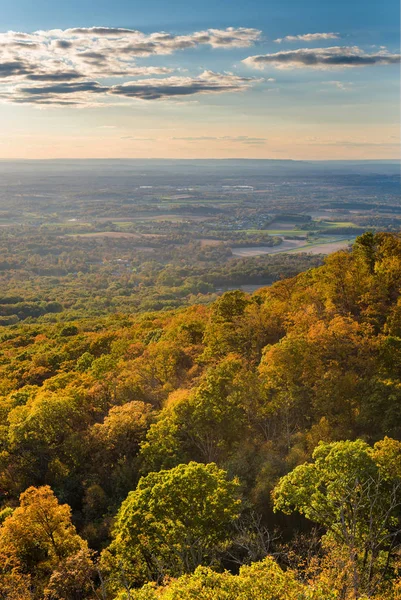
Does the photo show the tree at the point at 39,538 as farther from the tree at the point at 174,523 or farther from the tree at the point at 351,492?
the tree at the point at 351,492

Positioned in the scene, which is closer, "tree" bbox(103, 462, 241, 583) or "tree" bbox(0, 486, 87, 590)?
"tree" bbox(103, 462, 241, 583)

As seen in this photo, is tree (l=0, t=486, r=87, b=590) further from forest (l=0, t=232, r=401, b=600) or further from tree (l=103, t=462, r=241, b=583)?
tree (l=103, t=462, r=241, b=583)

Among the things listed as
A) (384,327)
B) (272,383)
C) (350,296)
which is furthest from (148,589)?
(350,296)

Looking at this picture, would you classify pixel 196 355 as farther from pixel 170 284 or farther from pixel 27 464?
pixel 170 284

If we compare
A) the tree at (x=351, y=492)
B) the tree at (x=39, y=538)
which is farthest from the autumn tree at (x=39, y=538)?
the tree at (x=351, y=492)

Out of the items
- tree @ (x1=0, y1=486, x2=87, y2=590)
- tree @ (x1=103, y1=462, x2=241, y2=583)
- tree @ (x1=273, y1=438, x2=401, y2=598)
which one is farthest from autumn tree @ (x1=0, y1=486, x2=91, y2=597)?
tree @ (x1=273, y1=438, x2=401, y2=598)
